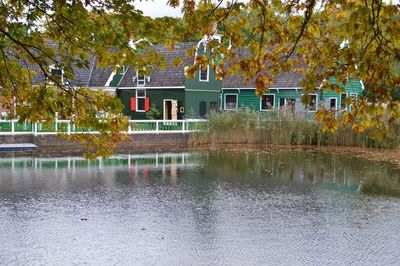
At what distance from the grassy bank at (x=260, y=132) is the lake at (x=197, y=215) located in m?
8.22

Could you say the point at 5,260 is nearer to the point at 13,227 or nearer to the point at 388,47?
the point at 13,227

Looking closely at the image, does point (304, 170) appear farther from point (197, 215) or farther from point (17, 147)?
point (17, 147)

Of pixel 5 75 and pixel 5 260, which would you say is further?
pixel 5 260

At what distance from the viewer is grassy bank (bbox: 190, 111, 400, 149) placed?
90.0ft

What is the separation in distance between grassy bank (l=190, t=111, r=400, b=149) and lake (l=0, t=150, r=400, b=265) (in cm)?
822

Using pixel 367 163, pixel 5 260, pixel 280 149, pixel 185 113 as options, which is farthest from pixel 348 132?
pixel 5 260

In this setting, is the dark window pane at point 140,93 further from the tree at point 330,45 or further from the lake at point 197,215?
the tree at point 330,45

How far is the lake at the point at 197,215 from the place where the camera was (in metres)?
8.03

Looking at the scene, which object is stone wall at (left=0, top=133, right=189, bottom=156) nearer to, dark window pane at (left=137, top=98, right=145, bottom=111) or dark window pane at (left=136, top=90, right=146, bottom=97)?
dark window pane at (left=137, top=98, right=145, bottom=111)

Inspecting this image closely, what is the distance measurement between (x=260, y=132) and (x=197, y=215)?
1749 centimetres

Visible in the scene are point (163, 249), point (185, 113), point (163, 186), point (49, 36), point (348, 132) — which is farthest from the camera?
point (185, 113)

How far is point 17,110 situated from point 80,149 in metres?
18.9

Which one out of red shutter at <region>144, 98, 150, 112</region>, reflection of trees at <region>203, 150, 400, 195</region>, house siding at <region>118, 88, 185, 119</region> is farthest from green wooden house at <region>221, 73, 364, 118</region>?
reflection of trees at <region>203, 150, 400, 195</region>

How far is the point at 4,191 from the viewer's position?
13.3 m
